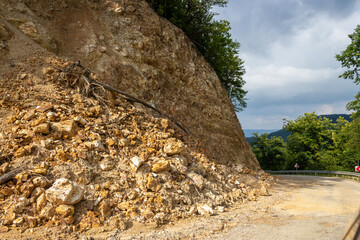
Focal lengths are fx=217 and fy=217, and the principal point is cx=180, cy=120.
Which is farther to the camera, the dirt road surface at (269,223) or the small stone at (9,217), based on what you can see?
the dirt road surface at (269,223)

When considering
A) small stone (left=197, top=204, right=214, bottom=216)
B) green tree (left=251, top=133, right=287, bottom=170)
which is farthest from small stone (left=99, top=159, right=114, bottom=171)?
green tree (left=251, top=133, right=287, bottom=170)

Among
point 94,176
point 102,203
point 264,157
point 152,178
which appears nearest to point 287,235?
point 152,178

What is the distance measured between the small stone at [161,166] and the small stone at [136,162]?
420 mm

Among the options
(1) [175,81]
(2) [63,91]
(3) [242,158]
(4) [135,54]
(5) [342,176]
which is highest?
(4) [135,54]

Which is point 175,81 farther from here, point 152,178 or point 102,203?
point 102,203

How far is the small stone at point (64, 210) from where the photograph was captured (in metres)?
4.60

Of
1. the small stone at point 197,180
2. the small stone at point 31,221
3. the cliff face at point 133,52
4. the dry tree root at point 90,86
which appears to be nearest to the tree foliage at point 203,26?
the cliff face at point 133,52

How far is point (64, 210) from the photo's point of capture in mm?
4602

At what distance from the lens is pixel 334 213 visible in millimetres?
6695

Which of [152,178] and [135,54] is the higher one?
[135,54]

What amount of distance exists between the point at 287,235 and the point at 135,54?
1082 cm

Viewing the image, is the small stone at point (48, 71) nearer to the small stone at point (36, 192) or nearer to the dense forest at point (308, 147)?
the small stone at point (36, 192)

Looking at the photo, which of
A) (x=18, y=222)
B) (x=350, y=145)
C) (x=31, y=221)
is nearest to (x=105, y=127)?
(x=31, y=221)

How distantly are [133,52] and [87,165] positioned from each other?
26.3ft
